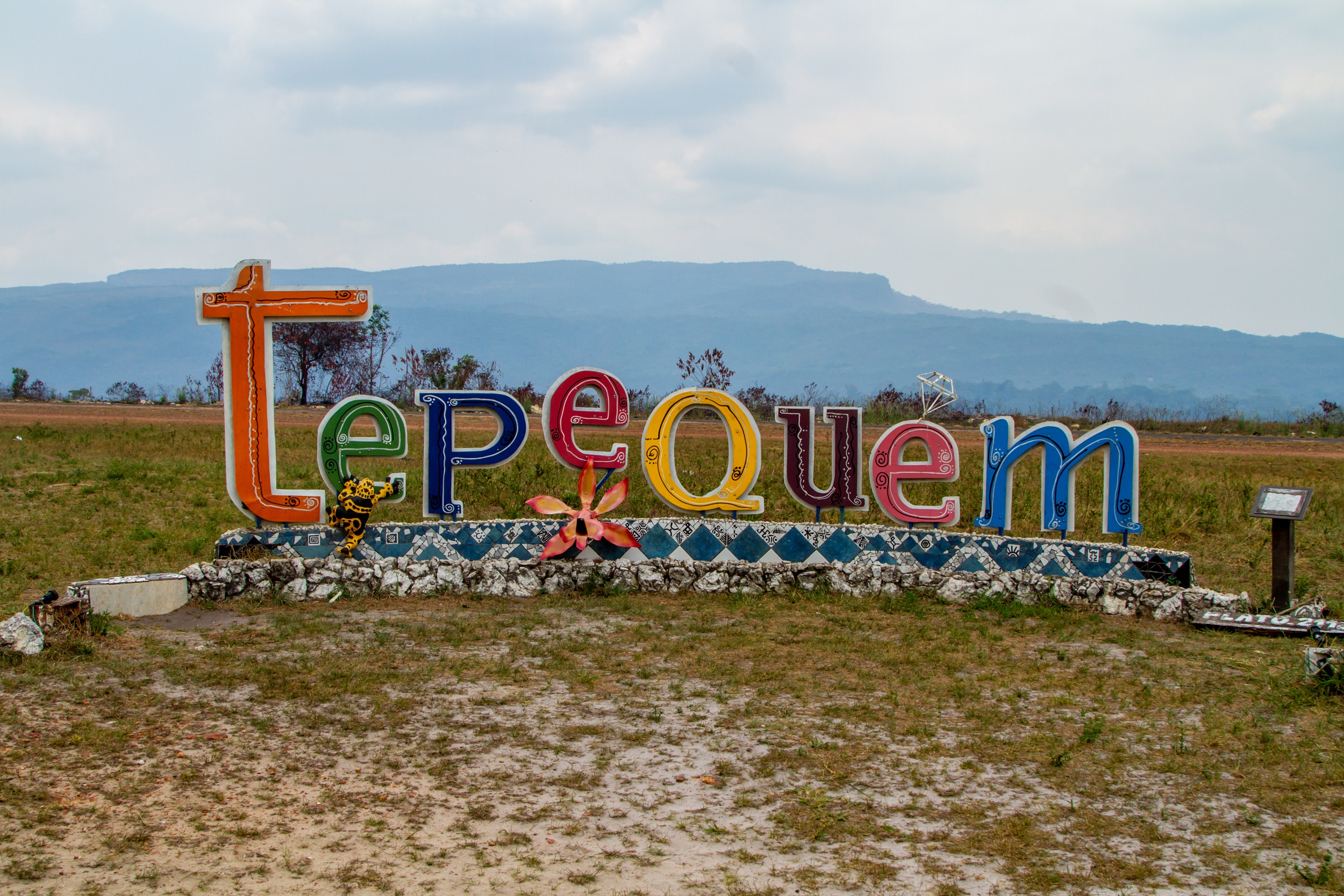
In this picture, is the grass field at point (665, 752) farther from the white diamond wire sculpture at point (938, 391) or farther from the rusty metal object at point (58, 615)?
the white diamond wire sculpture at point (938, 391)

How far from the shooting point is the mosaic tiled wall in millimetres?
13203

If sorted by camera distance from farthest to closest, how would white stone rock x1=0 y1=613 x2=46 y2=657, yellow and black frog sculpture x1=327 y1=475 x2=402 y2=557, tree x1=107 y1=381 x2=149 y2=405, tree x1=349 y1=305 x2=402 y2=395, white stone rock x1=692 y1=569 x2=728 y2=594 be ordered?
tree x1=349 y1=305 x2=402 y2=395 → tree x1=107 y1=381 x2=149 y2=405 → white stone rock x1=692 y1=569 x2=728 y2=594 → yellow and black frog sculpture x1=327 y1=475 x2=402 y2=557 → white stone rock x1=0 y1=613 x2=46 y2=657

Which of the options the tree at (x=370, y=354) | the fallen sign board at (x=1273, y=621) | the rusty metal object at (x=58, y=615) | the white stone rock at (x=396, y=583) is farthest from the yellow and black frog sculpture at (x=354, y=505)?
the tree at (x=370, y=354)

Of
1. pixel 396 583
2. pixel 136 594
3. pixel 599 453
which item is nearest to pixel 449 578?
pixel 396 583

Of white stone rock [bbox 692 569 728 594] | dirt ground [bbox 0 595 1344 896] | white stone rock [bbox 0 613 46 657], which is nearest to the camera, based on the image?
dirt ground [bbox 0 595 1344 896]

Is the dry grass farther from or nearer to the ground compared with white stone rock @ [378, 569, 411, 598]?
farther from the ground

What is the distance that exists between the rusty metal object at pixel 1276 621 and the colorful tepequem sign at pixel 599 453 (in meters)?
1.29

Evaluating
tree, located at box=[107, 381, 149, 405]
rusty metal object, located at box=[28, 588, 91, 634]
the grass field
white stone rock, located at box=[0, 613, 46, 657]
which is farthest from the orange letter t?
tree, located at box=[107, 381, 149, 405]

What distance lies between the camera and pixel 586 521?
13.8m

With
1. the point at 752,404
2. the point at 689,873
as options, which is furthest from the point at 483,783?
the point at 752,404

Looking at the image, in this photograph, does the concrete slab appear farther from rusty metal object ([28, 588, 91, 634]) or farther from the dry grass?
the dry grass

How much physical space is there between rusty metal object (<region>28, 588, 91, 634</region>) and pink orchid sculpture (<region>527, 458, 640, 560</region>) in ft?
16.7

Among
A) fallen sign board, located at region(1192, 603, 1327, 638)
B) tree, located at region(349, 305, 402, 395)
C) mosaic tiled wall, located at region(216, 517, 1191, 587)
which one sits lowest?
fallen sign board, located at region(1192, 603, 1327, 638)

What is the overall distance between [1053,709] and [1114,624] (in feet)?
11.5
